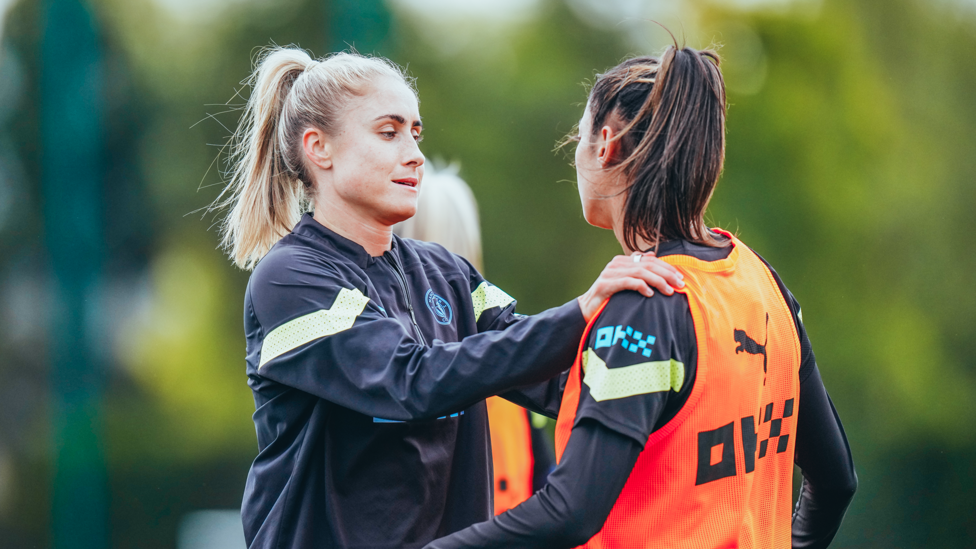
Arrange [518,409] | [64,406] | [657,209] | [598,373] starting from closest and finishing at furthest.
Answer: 1. [598,373]
2. [657,209]
3. [518,409]
4. [64,406]

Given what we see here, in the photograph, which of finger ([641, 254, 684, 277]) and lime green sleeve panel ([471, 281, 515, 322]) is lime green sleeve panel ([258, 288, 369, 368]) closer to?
lime green sleeve panel ([471, 281, 515, 322])

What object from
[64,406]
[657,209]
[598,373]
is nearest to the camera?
[598,373]

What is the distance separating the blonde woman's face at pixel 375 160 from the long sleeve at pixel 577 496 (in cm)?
67

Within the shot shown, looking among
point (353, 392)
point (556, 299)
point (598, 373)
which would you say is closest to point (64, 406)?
point (556, 299)

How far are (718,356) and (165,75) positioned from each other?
12.1ft

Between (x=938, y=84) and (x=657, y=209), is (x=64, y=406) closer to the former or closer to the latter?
(x=657, y=209)

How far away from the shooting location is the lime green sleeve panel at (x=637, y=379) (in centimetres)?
110

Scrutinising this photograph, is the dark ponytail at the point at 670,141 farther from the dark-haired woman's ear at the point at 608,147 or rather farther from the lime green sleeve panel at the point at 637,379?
the lime green sleeve panel at the point at 637,379

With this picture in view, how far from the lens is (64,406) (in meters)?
3.86

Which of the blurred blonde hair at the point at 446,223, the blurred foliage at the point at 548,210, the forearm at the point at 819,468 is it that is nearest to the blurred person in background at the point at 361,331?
the forearm at the point at 819,468

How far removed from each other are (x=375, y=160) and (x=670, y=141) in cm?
62

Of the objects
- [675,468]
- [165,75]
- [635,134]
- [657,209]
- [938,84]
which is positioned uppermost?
[165,75]

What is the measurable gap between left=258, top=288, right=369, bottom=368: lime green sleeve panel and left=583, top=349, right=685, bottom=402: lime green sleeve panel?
470mm

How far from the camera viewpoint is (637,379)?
3.61 feet
